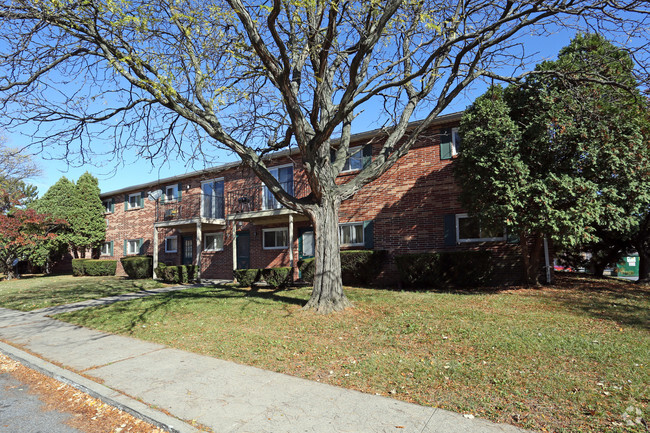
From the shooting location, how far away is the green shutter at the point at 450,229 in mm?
12641

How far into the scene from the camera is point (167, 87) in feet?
24.8

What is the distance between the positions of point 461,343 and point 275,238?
1249cm

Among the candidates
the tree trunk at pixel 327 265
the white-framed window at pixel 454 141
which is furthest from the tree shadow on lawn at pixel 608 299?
the white-framed window at pixel 454 141

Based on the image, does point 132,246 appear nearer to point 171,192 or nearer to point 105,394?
point 171,192

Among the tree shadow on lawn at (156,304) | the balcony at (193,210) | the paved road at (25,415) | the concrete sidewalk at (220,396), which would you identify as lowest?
the paved road at (25,415)

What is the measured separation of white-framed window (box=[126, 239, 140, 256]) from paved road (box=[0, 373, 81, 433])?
20.6 metres

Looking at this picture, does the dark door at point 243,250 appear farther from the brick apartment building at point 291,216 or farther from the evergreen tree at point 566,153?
the evergreen tree at point 566,153

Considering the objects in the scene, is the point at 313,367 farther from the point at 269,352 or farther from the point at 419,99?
the point at 419,99

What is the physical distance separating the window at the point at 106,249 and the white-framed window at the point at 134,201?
3227 mm

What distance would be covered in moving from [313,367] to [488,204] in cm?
669

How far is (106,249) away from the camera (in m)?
26.1

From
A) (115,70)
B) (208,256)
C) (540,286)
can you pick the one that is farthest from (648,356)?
(208,256)

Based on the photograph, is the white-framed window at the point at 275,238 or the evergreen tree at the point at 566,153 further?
the white-framed window at the point at 275,238

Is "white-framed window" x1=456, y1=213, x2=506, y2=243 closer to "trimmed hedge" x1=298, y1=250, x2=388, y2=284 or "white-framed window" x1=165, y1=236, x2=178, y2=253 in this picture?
"trimmed hedge" x1=298, y1=250, x2=388, y2=284
